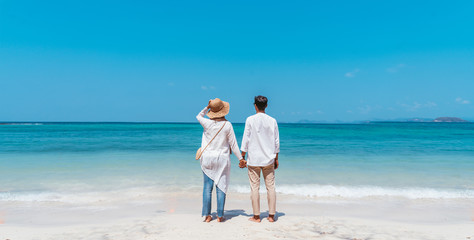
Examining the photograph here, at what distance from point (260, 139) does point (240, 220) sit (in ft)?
4.06

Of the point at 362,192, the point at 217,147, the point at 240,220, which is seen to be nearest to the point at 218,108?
the point at 217,147

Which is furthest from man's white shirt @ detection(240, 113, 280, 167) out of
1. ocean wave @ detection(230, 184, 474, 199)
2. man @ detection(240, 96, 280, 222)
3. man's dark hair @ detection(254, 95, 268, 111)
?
ocean wave @ detection(230, 184, 474, 199)

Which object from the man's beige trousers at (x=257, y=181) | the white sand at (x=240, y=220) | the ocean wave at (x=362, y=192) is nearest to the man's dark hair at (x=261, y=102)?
the man's beige trousers at (x=257, y=181)

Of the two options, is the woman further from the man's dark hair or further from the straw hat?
the man's dark hair

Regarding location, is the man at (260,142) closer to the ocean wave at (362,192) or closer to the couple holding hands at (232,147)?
the couple holding hands at (232,147)

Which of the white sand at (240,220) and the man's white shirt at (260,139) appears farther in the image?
the man's white shirt at (260,139)

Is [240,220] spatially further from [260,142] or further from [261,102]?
[261,102]

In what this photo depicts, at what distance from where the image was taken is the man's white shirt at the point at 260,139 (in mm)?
3793

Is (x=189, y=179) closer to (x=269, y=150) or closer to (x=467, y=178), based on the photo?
(x=269, y=150)

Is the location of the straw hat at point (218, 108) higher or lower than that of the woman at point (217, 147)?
higher

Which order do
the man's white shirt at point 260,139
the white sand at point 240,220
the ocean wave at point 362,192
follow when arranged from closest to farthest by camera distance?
the white sand at point 240,220, the man's white shirt at point 260,139, the ocean wave at point 362,192

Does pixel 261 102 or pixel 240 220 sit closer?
pixel 261 102

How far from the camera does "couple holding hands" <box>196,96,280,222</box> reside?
150 inches

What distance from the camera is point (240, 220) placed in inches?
161
